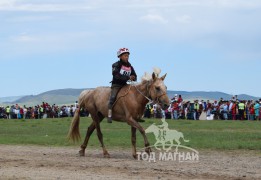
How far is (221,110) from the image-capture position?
4794 cm

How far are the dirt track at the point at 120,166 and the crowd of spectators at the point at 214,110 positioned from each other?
27.9 m

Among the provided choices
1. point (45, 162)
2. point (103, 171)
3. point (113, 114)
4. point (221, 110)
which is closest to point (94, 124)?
point (113, 114)

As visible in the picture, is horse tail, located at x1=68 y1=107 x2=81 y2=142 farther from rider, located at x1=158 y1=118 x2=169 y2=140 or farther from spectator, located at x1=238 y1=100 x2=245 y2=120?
spectator, located at x1=238 y1=100 x2=245 y2=120

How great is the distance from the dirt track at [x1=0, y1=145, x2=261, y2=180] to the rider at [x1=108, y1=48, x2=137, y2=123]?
5.64 feet

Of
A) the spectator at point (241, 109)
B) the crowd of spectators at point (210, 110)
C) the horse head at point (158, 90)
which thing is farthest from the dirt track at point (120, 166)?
the spectator at point (241, 109)

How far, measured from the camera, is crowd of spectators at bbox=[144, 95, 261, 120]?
46250 mm

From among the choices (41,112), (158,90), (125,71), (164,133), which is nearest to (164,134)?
(164,133)

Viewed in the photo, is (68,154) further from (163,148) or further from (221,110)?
(221,110)

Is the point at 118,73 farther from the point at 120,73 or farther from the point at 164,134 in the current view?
the point at 164,134

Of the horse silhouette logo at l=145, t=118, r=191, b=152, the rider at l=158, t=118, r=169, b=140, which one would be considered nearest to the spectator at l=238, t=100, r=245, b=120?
the horse silhouette logo at l=145, t=118, r=191, b=152

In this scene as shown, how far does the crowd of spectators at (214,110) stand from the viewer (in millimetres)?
46250

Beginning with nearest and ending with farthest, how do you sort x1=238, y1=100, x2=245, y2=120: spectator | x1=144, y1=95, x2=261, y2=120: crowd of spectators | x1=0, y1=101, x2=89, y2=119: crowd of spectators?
x1=238, y1=100, x2=245, y2=120: spectator
x1=144, y1=95, x2=261, y2=120: crowd of spectators
x1=0, y1=101, x2=89, y2=119: crowd of spectators

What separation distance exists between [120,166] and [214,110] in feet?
114

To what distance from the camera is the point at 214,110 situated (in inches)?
1923
